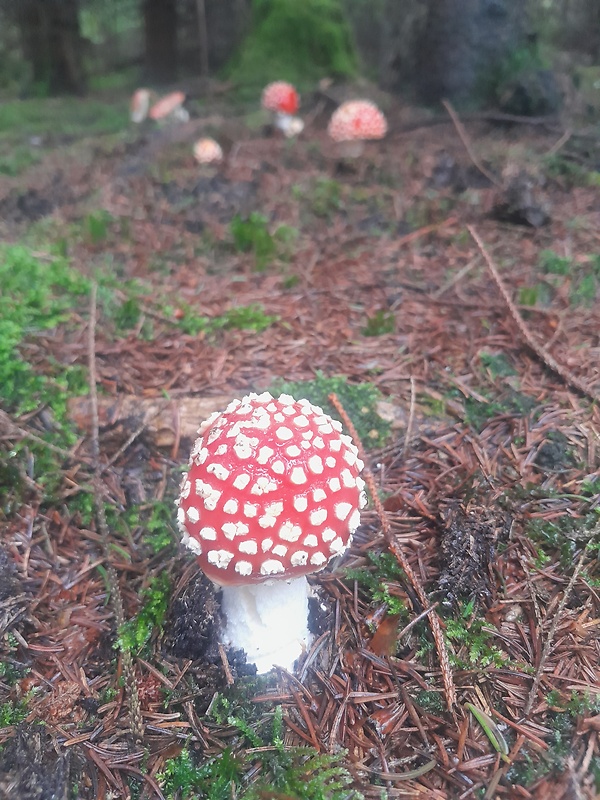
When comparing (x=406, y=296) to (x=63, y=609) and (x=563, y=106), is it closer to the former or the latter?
(x=63, y=609)

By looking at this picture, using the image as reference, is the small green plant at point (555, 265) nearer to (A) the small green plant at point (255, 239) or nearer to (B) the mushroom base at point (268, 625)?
(A) the small green plant at point (255, 239)

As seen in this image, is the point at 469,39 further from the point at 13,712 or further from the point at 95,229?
the point at 13,712

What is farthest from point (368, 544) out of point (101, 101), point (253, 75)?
A: point (101, 101)

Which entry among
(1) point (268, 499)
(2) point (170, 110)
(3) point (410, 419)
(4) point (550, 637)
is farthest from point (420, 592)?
(2) point (170, 110)

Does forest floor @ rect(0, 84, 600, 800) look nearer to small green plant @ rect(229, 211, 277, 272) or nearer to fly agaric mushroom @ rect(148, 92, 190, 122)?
small green plant @ rect(229, 211, 277, 272)

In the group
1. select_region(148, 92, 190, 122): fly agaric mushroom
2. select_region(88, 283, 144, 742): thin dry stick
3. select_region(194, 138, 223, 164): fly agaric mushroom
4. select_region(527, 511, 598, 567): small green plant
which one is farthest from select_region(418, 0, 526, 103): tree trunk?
select_region(527, 511, 598, 567): small green plant

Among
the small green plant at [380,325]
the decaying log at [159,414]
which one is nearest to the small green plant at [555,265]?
the small green plant at [380,325]
